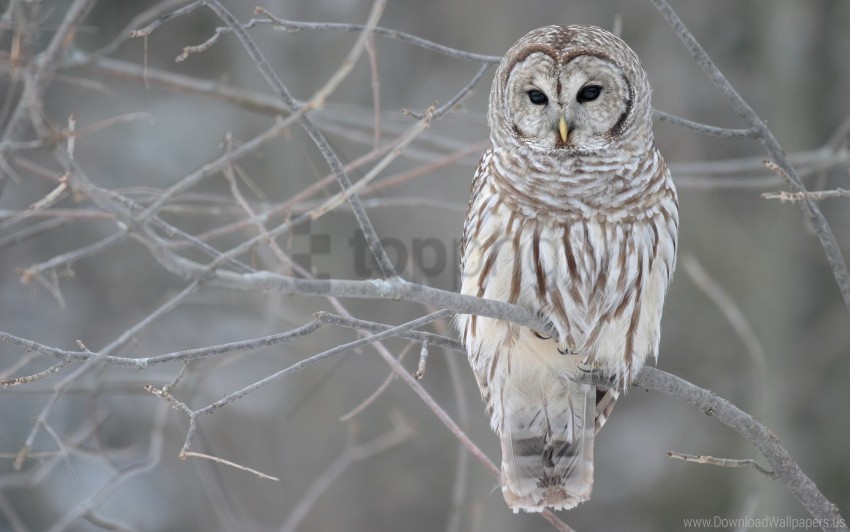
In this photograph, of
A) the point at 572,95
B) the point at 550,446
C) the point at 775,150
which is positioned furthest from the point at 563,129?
the point at 550,446

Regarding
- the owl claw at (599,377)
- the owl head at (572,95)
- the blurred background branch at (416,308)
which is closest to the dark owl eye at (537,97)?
the owl head at (572,95)

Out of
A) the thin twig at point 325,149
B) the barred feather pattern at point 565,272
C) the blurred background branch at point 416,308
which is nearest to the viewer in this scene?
the thin twig at point 325,149

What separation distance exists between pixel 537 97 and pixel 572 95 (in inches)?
6.9

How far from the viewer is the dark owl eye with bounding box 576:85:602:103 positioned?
4.08 meters

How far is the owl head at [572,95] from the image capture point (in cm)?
404

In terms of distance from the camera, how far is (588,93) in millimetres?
4105

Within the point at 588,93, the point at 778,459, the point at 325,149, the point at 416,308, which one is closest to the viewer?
the point at 325,149

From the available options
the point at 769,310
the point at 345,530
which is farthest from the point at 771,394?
the point at 345,530

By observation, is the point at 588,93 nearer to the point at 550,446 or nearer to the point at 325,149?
the point at 550,446

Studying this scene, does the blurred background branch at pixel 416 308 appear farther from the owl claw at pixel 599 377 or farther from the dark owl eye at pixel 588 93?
the dark owl eye at pixel 588 93

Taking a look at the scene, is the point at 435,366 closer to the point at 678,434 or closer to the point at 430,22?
the point at 678,434

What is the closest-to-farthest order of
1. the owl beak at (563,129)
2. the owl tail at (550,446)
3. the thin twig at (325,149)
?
the thin twig at (325,149) → the owl beak at (563,129) → the owl tail at (550,446)

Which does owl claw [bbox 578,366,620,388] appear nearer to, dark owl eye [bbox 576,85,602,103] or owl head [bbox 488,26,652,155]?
owl head [bbox 488,26,652,155]

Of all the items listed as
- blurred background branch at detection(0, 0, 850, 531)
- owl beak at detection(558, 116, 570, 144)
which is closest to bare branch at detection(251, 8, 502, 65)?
owl beak at detection(558, 116, 570, 144)
